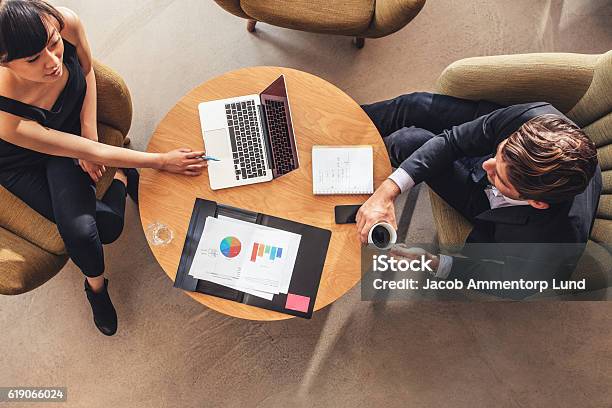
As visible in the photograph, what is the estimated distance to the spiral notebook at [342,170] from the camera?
1.96 meters

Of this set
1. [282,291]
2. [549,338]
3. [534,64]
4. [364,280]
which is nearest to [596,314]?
[549,338]

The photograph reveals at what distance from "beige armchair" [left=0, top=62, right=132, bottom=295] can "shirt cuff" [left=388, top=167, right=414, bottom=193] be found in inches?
A: 43.9

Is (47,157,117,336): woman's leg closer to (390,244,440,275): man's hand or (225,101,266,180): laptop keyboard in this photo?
(225,101,266,180): laptop keyboard

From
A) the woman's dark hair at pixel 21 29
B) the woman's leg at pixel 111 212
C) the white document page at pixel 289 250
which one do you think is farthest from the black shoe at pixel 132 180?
the woman's dark hair at pixel 21 29

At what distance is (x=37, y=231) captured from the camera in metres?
2.09

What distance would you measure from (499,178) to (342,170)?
56cm

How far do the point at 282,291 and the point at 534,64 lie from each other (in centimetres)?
120

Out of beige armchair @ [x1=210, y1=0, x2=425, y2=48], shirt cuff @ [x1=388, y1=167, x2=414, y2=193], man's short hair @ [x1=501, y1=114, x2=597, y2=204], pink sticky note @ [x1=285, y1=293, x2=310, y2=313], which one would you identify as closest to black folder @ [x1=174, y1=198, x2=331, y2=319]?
pink sticky note @ [x1=285, y1=293, x2=310, y2=313]

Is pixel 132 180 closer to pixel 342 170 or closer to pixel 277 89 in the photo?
pixel 277 89

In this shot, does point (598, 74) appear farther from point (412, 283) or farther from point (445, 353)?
point (445, 353)

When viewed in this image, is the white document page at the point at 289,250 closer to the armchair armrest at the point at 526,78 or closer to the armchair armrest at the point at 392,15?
the armchair armrest at the point at 526,78

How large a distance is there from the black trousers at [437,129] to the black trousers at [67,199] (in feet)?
3.81

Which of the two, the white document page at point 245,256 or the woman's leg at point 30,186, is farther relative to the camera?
the woman's leg at point 30,186

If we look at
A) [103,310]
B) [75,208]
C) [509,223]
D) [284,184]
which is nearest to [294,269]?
[284,184]
